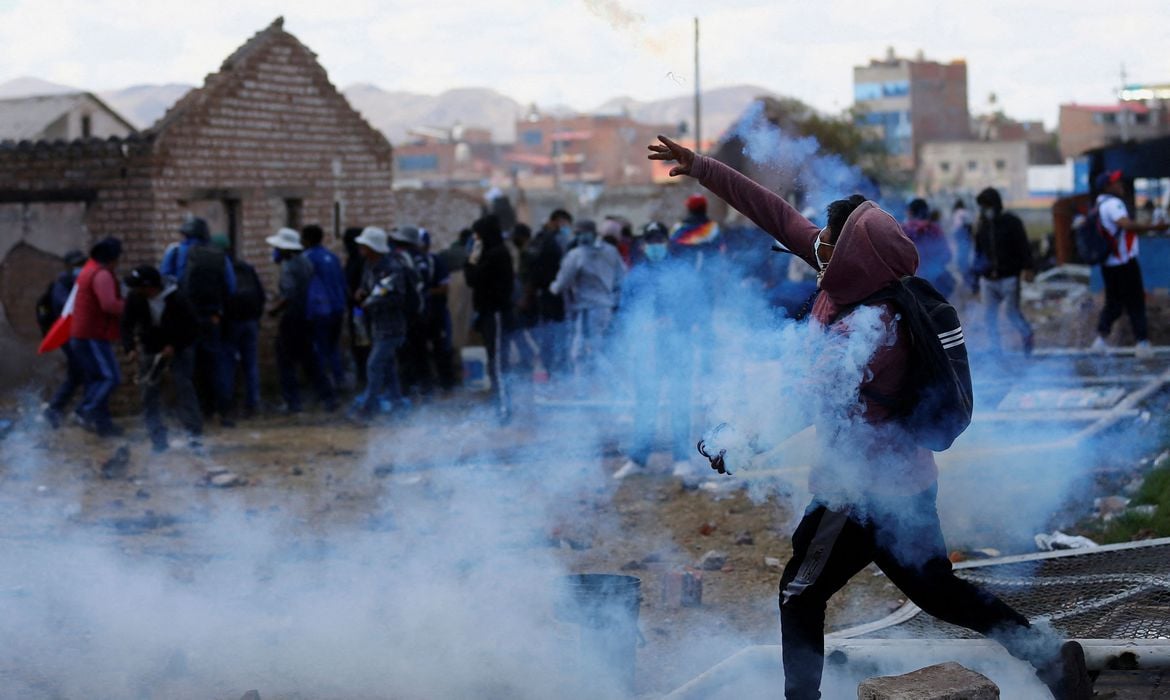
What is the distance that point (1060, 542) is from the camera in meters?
6.17

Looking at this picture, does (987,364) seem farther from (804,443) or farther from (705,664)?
(705,664)

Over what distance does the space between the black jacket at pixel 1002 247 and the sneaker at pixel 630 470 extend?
446 cm

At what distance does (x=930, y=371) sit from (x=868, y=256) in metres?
0.39

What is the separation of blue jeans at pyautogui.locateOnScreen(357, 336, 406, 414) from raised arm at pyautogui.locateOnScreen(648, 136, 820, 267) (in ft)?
22.5

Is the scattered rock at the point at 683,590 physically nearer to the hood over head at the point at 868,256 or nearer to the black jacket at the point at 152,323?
the hood over head at the point at 868,256

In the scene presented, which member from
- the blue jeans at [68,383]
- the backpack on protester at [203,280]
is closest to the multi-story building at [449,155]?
the blue jeans at [68,383]

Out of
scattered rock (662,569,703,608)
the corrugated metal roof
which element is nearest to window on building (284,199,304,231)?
scattered rock (662,569,703,608)

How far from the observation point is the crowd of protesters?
28.1 ft

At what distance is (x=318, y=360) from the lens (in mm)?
12289

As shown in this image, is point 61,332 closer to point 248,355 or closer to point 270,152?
point 248,355

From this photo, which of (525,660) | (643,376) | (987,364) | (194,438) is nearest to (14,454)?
(194,438)

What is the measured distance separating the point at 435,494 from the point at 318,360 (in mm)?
4351

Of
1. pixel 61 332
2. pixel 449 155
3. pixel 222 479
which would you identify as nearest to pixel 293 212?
pixel 61 332

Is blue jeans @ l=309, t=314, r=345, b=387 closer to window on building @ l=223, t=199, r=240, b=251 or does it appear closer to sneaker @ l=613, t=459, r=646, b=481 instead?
window on building @ l=223, t=199, r=240, b=251
